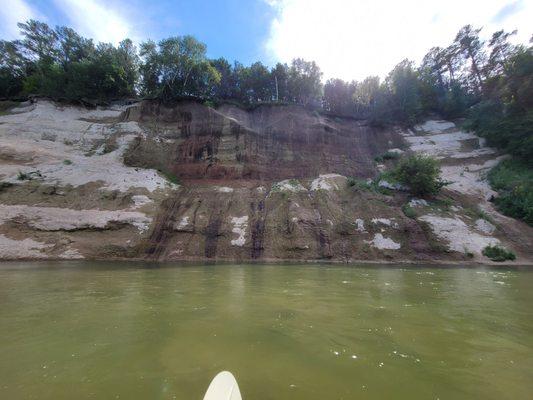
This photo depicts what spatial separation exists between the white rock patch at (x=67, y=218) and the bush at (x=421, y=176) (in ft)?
75.7

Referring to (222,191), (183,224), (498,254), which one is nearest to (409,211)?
(498,254)

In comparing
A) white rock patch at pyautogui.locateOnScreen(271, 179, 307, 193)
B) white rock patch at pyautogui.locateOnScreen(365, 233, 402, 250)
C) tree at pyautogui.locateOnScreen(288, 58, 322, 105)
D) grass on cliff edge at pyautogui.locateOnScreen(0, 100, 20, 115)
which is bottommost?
white rock patch at pyautogui.locateOnScreen(365, 233, 402, 250)

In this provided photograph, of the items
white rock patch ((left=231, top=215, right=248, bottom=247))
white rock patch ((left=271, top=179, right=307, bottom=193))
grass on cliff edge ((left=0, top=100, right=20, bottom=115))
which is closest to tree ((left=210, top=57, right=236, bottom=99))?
white rock patch ((left=271, top=179, right=307, bottom=193))

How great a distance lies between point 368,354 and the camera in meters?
3.74

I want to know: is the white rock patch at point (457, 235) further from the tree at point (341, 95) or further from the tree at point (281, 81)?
the tree at point (281, 81)

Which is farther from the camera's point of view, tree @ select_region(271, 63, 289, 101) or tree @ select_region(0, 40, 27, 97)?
tree @ select_region(271, 63, 289, 101)

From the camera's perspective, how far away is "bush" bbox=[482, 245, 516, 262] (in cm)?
1825

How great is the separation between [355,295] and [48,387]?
23.3ft

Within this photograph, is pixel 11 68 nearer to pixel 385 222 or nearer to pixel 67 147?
pixel 67 147

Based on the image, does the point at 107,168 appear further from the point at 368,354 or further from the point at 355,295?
the point at 368,354

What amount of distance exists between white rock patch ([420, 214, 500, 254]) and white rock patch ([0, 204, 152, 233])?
22906mm

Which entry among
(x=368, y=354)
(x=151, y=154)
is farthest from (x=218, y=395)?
(x=151, y=154)

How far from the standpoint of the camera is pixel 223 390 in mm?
2410

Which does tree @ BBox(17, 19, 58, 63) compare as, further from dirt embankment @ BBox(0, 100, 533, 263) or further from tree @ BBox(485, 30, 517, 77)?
tree @ BBox(485, 30, 517, 77)
